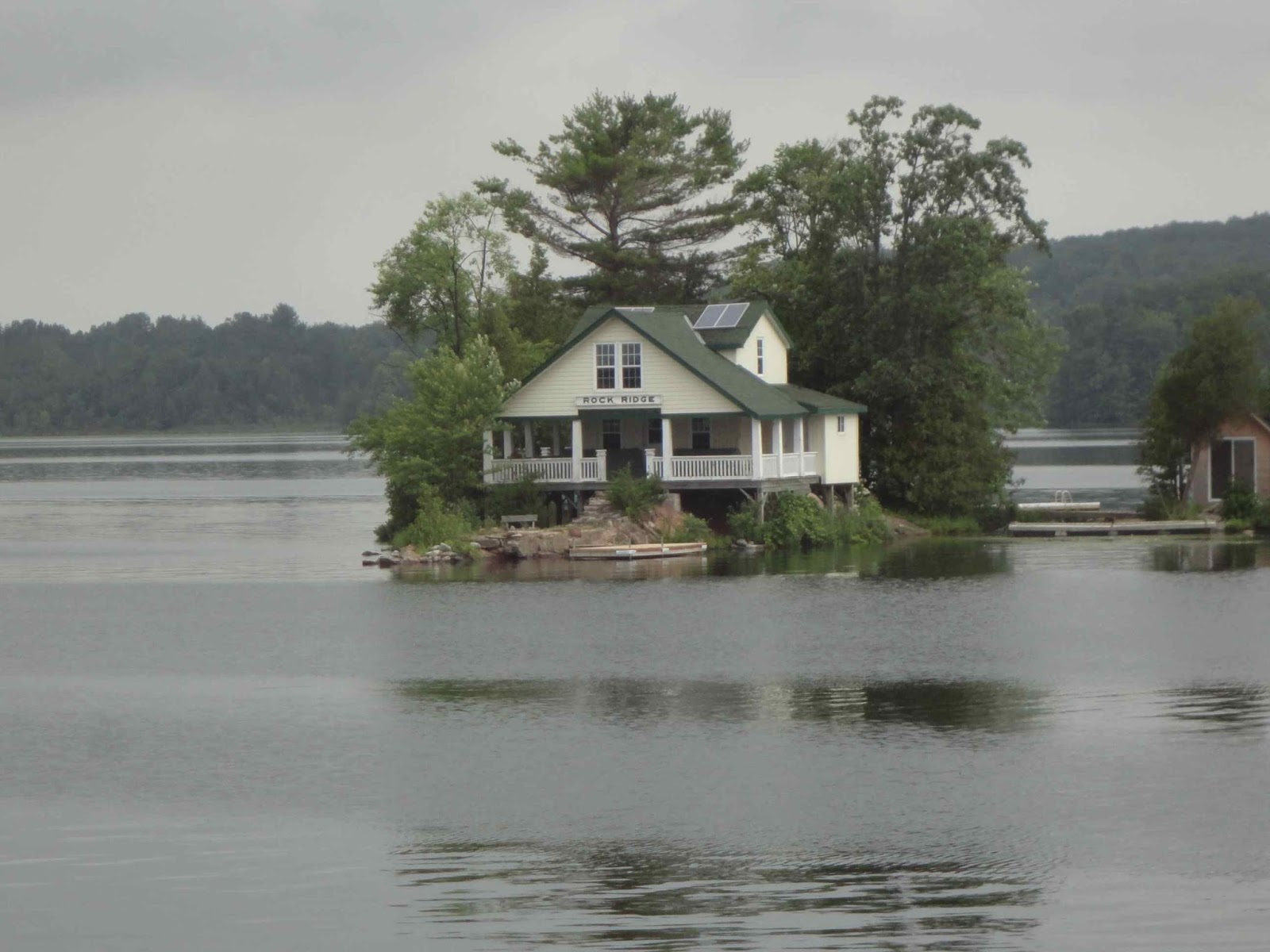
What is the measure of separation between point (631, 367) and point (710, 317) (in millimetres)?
5210

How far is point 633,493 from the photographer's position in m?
54.4

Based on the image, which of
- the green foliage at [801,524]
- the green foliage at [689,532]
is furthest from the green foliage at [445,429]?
the green foliage at [801,524]

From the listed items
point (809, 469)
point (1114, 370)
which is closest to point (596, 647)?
point (809, 469)

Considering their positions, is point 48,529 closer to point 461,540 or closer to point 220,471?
point 461,540

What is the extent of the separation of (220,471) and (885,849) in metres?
123

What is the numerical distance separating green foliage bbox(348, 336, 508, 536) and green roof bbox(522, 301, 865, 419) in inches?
64.2

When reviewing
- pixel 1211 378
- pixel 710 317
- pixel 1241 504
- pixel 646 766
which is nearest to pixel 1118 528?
pixel 1241 504

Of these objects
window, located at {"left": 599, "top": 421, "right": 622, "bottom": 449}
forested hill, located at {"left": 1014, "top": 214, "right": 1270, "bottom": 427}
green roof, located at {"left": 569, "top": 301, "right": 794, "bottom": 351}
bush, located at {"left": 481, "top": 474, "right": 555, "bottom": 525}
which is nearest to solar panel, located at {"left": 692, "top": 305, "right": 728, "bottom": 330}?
green roof, located at {"left": 569, "top": 301, "right": 794, "bottom": 351}

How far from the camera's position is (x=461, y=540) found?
177 feet

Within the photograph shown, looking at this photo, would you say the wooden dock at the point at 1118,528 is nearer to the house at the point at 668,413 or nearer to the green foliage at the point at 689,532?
the house at the point at 668,413

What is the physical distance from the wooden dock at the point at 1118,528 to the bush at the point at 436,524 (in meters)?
17.8

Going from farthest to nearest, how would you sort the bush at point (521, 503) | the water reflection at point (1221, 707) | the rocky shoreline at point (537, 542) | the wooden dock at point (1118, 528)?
the wooden dock at point (1118, 528)
the bush at point (521, 503)
the rocky shoreline at point (537, 542)
the water reflection at point (1221, 707)

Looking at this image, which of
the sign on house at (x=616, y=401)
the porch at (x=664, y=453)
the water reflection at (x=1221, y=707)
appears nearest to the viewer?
the water reflection at (x=1221, y=707)

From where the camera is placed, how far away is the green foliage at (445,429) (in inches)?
2243
